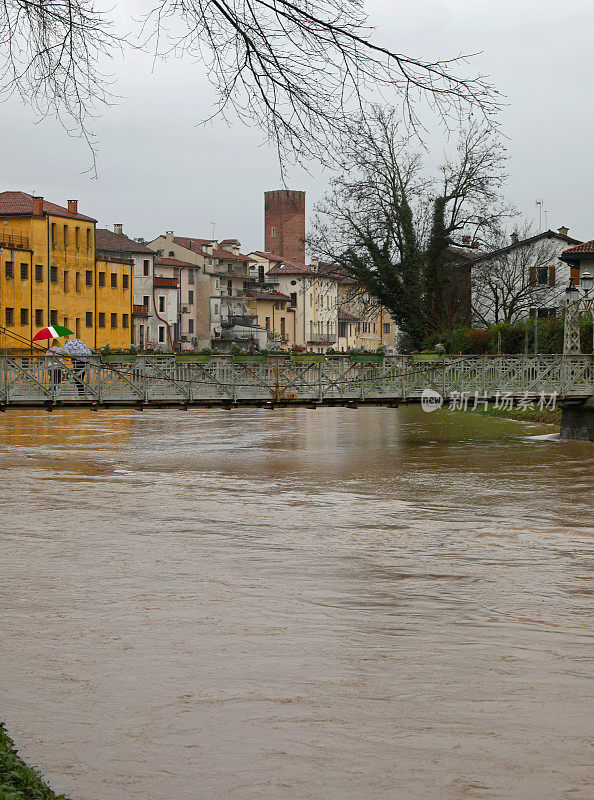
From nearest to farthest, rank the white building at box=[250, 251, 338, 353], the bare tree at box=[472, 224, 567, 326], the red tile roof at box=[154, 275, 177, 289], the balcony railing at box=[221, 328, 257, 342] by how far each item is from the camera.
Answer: the bare tree at box=[472, 224, 567, 326] < the red tile roof at box=[154, 275, 177, 289] < the balcony railing at box=[221, 328, 257, 342] < the white building at box=[250, 251, 338, 353]

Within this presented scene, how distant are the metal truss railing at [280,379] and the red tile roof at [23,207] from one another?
140ft

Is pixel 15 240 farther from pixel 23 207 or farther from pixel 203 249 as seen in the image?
pixel 203 249

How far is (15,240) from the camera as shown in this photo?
2926 inches

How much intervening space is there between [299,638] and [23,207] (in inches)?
2651

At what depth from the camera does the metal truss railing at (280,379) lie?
108ft

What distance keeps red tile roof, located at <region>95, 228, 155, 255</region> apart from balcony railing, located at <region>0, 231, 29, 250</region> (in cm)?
1330

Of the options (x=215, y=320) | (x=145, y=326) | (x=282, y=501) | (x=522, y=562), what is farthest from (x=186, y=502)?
(x=215, y=320)

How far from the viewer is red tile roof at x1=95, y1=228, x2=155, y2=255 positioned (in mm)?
90081

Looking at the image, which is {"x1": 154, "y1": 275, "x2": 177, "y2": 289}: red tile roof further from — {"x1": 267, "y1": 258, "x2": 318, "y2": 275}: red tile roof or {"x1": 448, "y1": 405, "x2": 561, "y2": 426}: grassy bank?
{"x1": 448, "y1": 405, "x2": 561, "y2": 426}: grassy bank

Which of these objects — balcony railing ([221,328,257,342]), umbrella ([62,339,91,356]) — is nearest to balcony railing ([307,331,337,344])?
balcony railing ([221,328,257,342])

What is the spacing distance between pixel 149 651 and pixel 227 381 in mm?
23418

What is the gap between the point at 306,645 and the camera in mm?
11492

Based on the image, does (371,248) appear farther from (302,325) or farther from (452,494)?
(302,325)

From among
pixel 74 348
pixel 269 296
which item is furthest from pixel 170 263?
pixel 74 348
